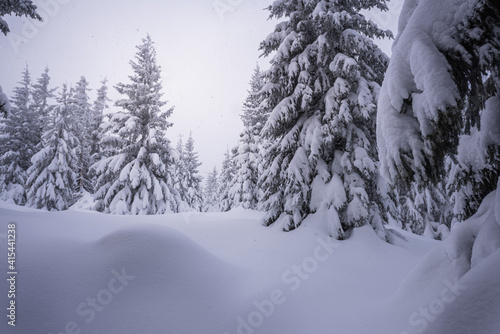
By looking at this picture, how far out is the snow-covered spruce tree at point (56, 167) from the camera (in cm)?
2006

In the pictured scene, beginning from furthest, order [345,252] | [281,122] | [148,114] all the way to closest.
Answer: [148,114] < [281,122] < [345,252]

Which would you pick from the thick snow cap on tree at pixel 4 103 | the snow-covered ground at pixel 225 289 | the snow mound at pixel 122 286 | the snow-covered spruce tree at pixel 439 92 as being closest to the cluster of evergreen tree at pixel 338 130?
the snow-covered spruce tree at pixel 439 92

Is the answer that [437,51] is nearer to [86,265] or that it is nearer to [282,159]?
[86,265]

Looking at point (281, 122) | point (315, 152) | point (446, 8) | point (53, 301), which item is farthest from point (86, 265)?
point (281, 122)

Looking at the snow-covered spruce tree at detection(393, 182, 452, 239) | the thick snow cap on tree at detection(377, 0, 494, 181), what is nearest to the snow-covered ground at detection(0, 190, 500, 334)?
the thick snow cap on tree at detection(377, 0, 494, 181)

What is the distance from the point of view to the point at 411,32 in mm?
2219

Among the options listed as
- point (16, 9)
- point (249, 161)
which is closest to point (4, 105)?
point (16, 9)

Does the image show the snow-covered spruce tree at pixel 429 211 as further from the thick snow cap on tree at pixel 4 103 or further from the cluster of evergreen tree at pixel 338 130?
the thick snow cap on tree at pixel 4 103

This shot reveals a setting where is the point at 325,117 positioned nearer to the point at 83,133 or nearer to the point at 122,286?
the point at 122,286

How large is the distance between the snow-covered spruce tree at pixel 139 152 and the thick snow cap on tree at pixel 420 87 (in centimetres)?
1432

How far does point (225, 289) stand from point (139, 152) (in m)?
13.0

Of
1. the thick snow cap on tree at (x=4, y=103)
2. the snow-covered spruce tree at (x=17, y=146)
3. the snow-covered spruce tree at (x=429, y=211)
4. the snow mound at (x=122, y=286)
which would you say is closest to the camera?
the snow mound at (x=122, y=286)

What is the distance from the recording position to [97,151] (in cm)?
2725

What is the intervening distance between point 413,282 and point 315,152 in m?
4.78
